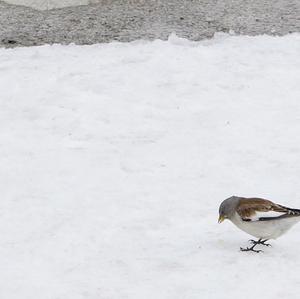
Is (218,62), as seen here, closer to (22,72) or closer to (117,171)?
(22,72)

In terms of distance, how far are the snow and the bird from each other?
0.22m

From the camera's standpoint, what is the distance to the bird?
6496 millimetres

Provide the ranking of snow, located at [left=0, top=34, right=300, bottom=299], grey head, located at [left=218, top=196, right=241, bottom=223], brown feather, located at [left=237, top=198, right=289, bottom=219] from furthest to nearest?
1. grey head, located at [left=218, top=196, right=241, bottom=223]
2. brown feather, located at [left=237, top=198, right=289, bottom=219]
3. snow, located at [left=0, top=34, right=300, bottom=299]

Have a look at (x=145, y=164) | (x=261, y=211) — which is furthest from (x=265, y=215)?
(x=145, y=164)

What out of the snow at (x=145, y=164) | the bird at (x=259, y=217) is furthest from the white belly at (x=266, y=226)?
the snow at (x=145, y=164)

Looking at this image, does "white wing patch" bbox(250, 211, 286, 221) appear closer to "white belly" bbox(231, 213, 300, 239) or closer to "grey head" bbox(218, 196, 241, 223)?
"white belly" bbox(231, 213, 300, 239)

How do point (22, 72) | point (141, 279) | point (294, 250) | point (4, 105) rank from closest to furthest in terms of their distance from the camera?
point (141, 279)
point (294, 250)
point (4, 105)
point (22, 72)

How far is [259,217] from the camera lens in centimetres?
657

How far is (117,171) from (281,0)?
6171 millimetres

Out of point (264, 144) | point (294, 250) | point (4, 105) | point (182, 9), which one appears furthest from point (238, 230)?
point (182, 9)

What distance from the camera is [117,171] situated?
8.44 meters

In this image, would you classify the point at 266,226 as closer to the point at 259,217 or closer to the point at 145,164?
the point at 259,217

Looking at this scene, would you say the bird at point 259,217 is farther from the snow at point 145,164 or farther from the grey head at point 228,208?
the snow at point 145,164

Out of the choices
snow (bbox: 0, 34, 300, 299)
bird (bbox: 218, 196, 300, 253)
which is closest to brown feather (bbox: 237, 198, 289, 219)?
bird (bbox: 218, 196, 300, 253)
